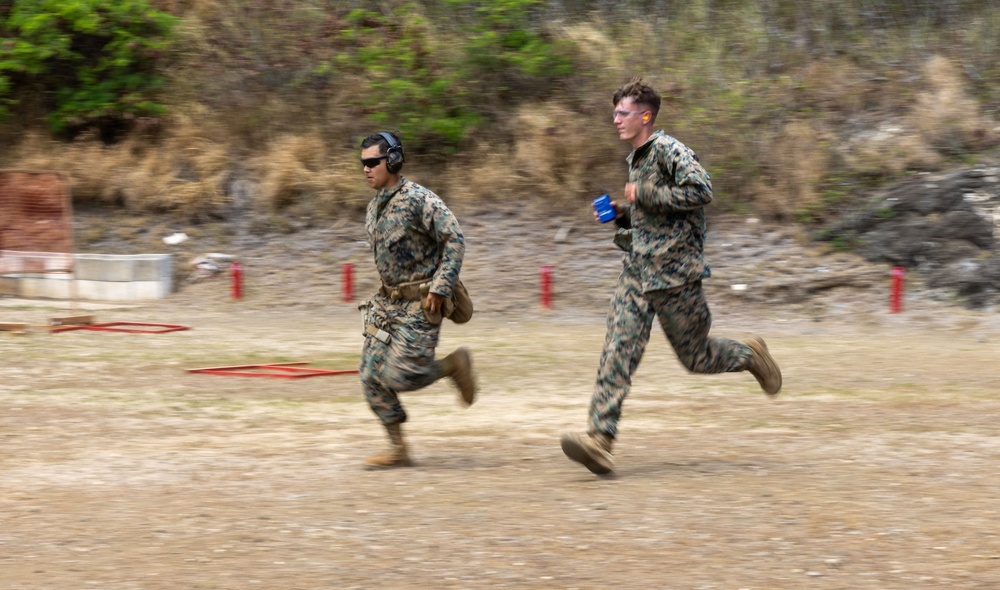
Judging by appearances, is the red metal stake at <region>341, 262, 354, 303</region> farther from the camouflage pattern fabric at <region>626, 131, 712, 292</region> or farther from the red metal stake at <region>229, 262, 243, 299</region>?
the camouflage pattern fabric at <region>626, 131, 712, 292</region>

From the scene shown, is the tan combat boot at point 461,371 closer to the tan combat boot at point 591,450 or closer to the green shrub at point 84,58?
the tan combat boot at point 591,450

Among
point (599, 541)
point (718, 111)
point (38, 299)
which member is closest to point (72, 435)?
point (599, 541)

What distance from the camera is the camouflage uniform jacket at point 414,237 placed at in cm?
625

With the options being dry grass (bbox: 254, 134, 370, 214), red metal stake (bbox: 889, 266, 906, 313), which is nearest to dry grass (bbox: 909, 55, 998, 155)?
red metal stake (bbox: 889, 266, 906, 313)

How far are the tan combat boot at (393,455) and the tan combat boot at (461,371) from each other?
0.39 metres

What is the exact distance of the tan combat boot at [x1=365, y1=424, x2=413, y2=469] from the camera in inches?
254

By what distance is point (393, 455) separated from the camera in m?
6.47

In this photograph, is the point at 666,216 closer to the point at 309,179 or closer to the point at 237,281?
the point at 237,281

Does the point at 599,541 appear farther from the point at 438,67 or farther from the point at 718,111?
the point at 438,67

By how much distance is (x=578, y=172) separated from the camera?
1930 centimetres

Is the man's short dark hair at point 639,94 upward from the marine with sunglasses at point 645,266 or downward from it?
upward

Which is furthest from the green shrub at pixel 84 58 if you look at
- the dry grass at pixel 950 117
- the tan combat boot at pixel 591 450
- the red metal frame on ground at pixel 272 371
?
the tan combat boot at pixel 591 450

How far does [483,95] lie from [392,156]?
1513 centimetres

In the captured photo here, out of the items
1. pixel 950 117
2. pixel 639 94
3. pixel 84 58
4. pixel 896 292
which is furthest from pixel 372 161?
pixel 84 58
